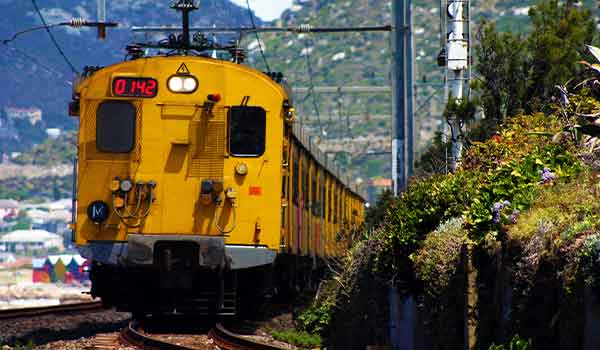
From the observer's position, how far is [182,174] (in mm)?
18719

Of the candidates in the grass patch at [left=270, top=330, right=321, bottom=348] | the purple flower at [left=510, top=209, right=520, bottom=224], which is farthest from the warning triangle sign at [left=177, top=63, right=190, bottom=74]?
the purple flower at [left=510, top=209, right=520, bottom=224]

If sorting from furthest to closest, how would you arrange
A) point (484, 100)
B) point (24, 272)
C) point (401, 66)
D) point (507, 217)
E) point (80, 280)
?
point (24, 272) < point (80, 280) < point (401, 66) < point (484, 100) < point (507, 217)

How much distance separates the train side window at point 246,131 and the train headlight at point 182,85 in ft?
2.00

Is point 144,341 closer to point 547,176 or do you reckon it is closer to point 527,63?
point 547,176

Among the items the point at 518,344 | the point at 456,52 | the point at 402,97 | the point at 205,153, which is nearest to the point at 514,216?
the point at 518,344

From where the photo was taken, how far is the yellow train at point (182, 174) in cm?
1862

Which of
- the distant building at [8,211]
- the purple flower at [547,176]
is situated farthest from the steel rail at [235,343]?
the distant building at [8,211]

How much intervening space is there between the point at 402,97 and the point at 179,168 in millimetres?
8700

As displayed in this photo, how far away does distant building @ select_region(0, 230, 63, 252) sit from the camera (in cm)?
15725

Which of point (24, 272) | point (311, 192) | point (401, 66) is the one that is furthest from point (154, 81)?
point (24, 272)

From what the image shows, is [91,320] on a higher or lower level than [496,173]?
lower

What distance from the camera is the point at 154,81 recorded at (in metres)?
19.0

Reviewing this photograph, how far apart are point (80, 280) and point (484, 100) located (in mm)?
80220

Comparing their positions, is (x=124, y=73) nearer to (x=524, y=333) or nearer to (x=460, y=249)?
(x=460, y=249)
